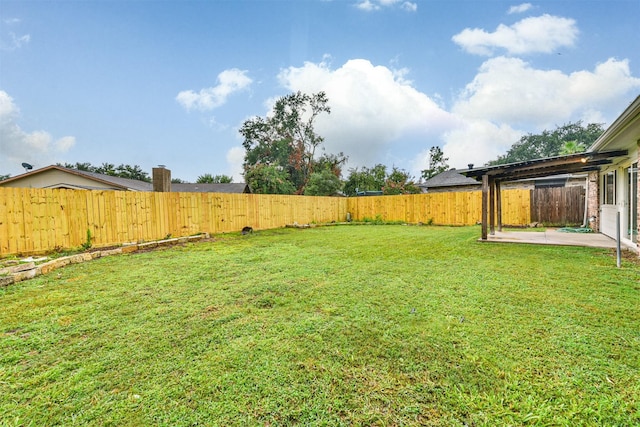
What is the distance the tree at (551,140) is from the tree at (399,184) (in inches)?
772

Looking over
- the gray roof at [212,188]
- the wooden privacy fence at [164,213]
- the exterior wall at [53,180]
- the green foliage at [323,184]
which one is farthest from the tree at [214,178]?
the wooden privacy fence at [164,213]

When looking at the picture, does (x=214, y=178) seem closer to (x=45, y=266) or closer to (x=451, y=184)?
(x=451, y=184)

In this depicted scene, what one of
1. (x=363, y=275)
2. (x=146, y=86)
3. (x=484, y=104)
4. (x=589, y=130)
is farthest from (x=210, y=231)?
(x=589, y=130)

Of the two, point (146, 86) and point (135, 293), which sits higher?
point (146, 86)

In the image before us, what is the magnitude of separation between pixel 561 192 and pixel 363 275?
11.5 metres

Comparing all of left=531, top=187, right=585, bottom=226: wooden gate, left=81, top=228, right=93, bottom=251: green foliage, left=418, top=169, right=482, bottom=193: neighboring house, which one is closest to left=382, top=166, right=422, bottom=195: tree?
left=418, top=169, right=482, bottom=193: neighboring house

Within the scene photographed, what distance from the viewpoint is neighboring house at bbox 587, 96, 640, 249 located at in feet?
14.0

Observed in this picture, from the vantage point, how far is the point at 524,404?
4.70 feet

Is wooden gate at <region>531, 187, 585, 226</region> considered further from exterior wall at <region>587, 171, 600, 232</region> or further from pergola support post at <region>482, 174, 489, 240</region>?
pergola support post at <region>482, 174, 489, 240</region>

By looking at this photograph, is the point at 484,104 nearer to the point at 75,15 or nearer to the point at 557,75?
the point at 557,75

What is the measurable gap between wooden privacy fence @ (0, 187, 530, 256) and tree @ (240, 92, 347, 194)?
11.7 metres

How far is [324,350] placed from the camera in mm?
1960

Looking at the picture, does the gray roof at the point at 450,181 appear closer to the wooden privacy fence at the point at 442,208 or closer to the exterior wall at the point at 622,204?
the wooden privacy fence at the point at 442,208

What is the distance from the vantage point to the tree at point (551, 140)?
31.0 m
